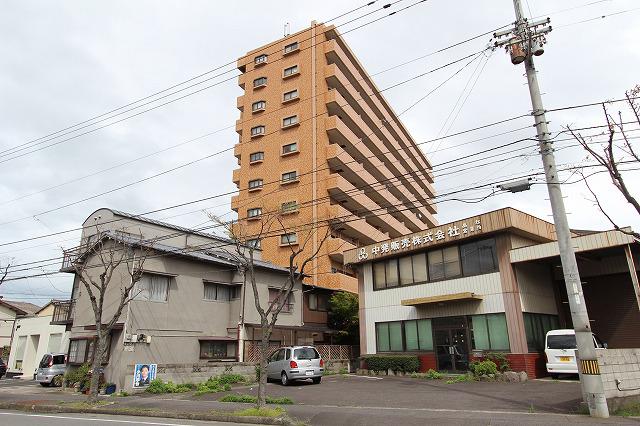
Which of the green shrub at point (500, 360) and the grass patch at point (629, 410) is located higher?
the green shrub at point (500, 360)

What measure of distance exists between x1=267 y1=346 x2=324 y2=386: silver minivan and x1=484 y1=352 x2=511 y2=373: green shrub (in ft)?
24.6

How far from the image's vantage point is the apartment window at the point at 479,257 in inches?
830

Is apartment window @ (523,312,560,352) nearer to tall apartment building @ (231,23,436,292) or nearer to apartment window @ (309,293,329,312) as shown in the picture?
apartment window @ (309,293,329,312)

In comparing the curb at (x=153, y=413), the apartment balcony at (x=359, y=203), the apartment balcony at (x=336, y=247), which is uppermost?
the apartment balcony at (x=359, y=203)

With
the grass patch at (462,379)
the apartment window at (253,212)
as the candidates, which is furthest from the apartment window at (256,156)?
the grass patch at (462,379)

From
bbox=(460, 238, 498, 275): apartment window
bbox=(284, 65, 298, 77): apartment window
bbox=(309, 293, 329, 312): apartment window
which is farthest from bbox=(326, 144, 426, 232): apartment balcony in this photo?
bbox=(460, 238, 498, 275): apartment window

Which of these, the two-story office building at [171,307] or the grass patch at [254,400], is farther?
the two-story office building at [171,307]

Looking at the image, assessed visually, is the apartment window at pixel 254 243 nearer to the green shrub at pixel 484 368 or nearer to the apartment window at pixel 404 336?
the apartment window at pixel 404 336

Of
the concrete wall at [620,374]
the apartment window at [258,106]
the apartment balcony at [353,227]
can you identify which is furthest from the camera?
the apartment window at [258,106]

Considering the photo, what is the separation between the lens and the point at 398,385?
1873 cm

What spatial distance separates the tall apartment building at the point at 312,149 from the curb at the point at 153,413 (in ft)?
73.6

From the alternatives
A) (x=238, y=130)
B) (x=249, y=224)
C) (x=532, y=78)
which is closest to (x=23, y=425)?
(x=532, y=78)

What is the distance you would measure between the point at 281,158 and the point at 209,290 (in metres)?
18.0

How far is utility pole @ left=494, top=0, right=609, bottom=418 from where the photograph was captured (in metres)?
10.2
